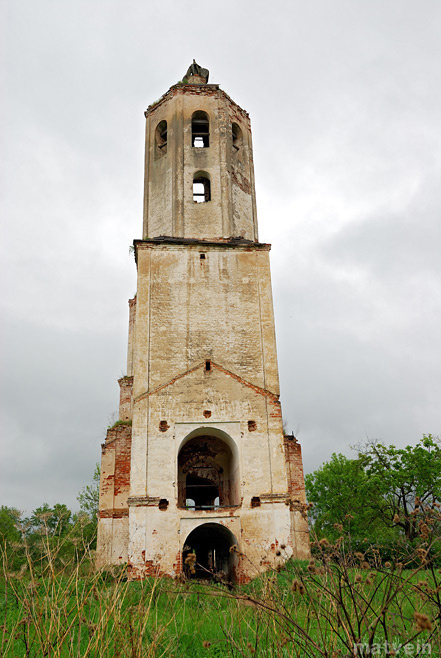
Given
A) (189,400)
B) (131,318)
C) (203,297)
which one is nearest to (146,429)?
(189,400)

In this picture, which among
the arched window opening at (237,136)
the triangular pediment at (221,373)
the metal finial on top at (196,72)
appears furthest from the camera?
the metal finial on top at (196,72)

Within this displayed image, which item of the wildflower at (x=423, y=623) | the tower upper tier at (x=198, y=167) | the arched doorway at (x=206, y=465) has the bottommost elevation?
the wildflower at (x=423, y=623)

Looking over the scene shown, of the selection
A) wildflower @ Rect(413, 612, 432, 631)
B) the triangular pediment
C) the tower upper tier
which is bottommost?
wildflower @ Rect(413, 612, 432, 631)

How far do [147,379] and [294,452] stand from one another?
239 inches

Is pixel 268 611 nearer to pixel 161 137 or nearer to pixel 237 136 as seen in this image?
pixel 237 136

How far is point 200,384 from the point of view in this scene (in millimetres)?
17281

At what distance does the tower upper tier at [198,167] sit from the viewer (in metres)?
20.3

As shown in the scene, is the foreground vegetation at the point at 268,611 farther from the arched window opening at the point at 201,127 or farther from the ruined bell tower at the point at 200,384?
the arched window opening at the point at 201,127

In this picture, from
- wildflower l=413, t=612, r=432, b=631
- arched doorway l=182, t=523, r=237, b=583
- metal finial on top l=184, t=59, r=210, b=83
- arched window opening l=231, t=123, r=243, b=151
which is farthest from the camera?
metal finial on top l=184, t=59, r=210, b=83

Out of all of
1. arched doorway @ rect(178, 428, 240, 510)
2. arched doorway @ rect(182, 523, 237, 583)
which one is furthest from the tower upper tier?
arched doorway @ rect(182, 523, 237, 583)

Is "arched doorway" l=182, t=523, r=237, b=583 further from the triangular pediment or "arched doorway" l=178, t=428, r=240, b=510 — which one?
the triangular pediment

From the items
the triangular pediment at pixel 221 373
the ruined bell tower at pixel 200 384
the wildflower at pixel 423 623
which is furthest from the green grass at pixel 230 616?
the triangular pediment at pixel 221 373

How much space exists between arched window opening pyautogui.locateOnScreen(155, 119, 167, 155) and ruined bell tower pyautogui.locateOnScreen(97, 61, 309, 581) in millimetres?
72

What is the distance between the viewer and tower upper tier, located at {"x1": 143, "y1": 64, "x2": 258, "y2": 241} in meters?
20.3
